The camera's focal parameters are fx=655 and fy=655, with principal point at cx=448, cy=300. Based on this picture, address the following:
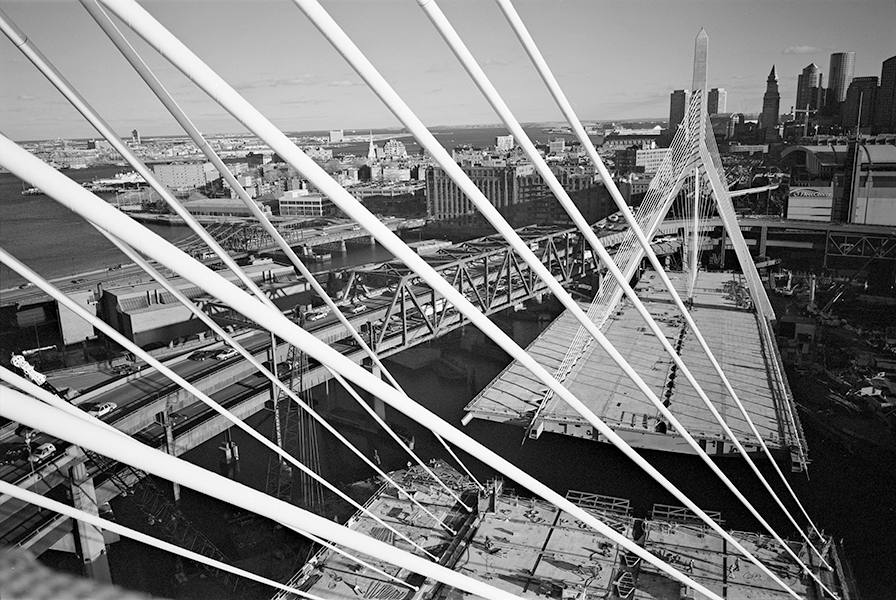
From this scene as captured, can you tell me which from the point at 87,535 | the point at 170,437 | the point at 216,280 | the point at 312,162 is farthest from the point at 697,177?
the point at 216,280

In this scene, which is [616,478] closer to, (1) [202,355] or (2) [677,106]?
(1) [202,355]

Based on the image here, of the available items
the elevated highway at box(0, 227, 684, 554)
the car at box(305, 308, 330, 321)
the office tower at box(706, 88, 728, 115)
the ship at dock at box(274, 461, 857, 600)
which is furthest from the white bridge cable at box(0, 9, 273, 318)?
the office tower at box(706, 88, 728, 115)

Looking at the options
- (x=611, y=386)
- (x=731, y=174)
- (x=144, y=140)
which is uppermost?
(x=144, y=140)

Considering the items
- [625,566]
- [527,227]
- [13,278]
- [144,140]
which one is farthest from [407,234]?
[625,566]

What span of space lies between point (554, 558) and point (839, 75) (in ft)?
22.4

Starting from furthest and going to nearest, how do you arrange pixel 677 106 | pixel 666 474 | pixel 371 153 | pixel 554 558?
1. pixel 371 153
2. pixel 677 106
3. pixel 666 474
4. pixel 554 558

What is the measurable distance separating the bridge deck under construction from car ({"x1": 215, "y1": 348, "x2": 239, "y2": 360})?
67.6 inches

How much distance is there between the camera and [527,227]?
8.51 meters

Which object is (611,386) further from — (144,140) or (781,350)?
(144,140)

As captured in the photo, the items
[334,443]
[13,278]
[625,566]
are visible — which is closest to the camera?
[625,566]

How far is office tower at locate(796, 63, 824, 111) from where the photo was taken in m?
7.16

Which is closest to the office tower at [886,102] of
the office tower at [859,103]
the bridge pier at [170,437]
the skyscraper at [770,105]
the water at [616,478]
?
the office tower at [859,103]

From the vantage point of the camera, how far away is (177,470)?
18.9 inches

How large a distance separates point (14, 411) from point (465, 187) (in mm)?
529
